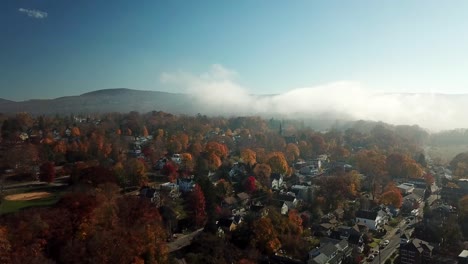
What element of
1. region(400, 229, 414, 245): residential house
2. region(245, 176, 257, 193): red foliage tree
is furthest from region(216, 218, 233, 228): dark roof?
region(400, 229, 414, 245): residential house

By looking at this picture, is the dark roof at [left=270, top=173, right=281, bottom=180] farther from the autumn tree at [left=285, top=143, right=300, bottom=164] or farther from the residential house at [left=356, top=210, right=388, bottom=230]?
the autumn tree at [left=285, top=143, right=300, bottom=164]

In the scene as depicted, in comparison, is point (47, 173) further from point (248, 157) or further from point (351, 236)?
point (351, 236)

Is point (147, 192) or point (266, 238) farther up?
point (147, 192)

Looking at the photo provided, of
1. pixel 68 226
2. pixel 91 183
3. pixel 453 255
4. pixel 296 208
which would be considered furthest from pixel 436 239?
pixel 91 183

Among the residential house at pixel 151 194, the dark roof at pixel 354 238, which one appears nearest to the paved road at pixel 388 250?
the dark roof at pixel 354 238

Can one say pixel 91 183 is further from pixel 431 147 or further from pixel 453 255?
pixel 431 147

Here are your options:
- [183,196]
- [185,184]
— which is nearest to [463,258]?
[183,196]
